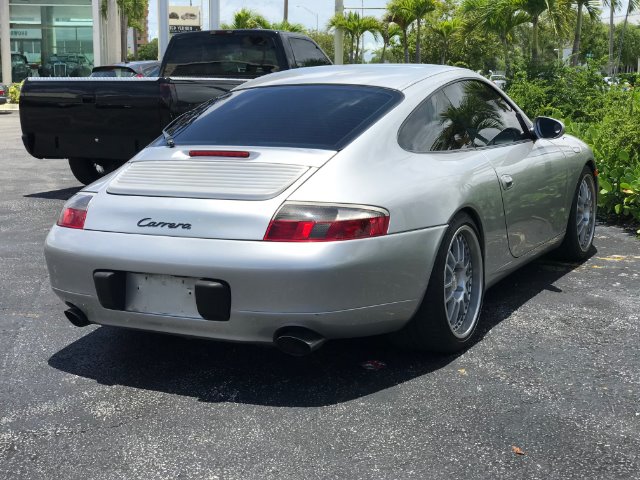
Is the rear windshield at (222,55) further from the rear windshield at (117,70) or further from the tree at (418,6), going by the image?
the tree at (418,6)

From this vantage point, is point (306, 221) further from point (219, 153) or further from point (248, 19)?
point (248, 19)

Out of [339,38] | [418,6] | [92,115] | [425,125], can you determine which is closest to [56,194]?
[92,115]

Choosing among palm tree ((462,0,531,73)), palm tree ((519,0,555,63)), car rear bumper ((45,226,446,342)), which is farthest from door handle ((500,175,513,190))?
palm tree ((462,0,531,73))

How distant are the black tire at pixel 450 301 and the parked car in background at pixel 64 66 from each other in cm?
3981

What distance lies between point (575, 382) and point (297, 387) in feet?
4.17

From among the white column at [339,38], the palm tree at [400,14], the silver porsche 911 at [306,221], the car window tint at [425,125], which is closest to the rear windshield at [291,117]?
the silver porsche 911 at [306,221]

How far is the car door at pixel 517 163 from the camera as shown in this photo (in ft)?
15.9

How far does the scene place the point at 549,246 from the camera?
563 cm

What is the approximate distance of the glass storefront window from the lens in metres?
42.4

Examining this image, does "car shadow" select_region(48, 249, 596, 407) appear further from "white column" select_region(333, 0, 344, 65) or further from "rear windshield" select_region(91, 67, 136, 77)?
"white column" select_region(333, 0, 344, 65)

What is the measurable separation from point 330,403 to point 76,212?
4.99ft

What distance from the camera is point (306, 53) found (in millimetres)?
10617

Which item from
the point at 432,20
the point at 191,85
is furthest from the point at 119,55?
the point at 191,85

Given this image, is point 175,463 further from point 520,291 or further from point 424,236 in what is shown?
point 520,291
